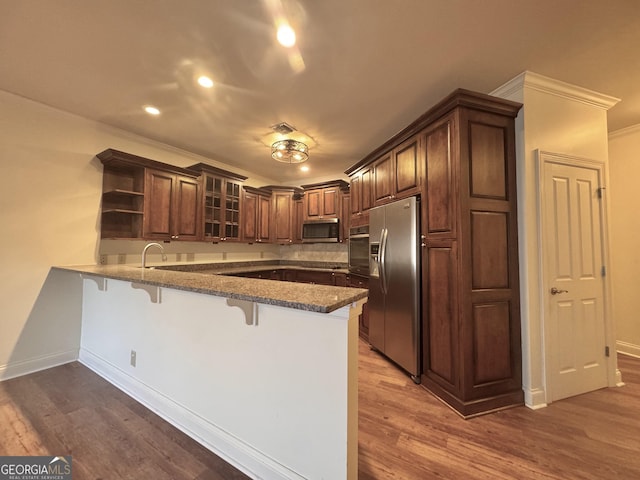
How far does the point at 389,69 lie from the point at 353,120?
2.82 feet

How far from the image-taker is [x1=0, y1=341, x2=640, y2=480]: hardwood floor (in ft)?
4.79

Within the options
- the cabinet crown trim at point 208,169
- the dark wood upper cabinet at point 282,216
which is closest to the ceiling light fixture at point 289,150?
the cabinet crown trim at point 208,169

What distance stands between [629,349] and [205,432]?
15.2 ft

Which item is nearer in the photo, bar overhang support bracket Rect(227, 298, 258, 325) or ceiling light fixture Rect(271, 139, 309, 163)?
bar overhang support bracket Rect(227, 298, 258, 325)

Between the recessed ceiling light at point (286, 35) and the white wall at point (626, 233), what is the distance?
412 centimetres

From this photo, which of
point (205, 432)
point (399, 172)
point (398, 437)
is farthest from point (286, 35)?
point (398, 437)

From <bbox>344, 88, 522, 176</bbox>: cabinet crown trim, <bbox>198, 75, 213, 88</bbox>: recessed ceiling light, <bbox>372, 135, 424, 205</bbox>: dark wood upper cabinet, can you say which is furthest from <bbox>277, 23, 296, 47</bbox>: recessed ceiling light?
<bbox>372, 135, 424, 205</bbox>: dark wood upper cabinet

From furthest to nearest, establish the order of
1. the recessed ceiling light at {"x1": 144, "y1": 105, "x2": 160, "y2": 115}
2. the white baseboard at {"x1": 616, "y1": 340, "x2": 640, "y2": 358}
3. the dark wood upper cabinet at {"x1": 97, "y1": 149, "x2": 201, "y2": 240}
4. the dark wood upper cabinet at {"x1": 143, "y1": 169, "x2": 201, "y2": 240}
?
the dark wood upper cabinet at {"x1": 143, "y1": 169, "x2": 201, "y2": 240} < the dark wood upper cabinet at {"x1": 97, "y1": 149, "x2": 201, "y2": 240} < the white baseboard at {"x1": 616, "y1": 340, "x2": 640, "y2": 358} < the recessed ceiling light at {"x1": 144, "y1": 105, "x2": 160, "y2": 115}

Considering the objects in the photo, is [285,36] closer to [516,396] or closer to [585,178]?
[585,178]

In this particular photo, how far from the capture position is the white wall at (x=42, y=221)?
244 cm

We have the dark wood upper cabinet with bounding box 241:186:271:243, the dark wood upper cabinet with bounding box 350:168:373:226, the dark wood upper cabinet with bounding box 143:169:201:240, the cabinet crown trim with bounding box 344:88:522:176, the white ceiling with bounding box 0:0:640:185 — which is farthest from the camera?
the dark wood upper cabinet with bounding box 241:186:271:243

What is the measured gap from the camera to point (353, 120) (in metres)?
2.90

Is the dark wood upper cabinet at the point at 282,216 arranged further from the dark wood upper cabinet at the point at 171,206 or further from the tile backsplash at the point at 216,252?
the dark wood upper cabinet at the point at 171,206

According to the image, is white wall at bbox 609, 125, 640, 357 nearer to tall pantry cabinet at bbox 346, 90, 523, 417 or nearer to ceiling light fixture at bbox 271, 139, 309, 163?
tall pantry cabinet at bbox 346, 90, 523, 417
